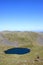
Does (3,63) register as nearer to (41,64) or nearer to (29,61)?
(29,61)

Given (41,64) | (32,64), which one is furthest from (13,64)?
(41,64)

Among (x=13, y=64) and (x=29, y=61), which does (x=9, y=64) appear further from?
(x=29, y=61)

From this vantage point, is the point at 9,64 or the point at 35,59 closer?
the point at 9,64

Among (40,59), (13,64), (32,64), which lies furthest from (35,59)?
(13,64)

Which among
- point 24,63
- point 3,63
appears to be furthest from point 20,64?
point 3,63

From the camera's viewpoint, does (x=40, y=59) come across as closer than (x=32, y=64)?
No

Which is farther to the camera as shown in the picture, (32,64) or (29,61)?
(29,61)

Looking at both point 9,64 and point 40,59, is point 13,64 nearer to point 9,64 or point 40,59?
point 9,64
